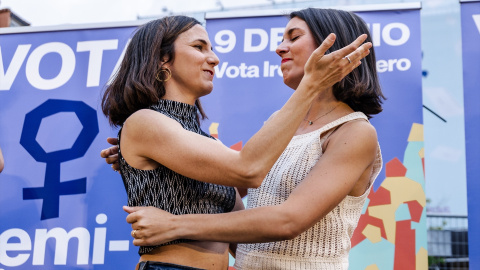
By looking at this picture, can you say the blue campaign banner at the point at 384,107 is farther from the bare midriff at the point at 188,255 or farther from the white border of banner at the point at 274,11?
the bare midriff at the point at 188,255

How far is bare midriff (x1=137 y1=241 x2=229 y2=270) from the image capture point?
5.77 ft

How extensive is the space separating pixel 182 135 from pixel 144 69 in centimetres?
33

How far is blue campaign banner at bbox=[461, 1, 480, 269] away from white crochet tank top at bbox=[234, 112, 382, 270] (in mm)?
1270

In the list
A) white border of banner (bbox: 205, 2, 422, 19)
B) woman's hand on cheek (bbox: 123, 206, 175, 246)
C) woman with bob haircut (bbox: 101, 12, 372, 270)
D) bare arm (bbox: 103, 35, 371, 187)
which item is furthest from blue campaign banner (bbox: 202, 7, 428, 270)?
woman's hand on cheek (bbox: 123, 206, 175, 246)

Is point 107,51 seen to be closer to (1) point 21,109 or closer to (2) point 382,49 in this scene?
(1) point 21,109

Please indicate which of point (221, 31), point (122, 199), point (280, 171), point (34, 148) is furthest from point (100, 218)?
point (280, 171)

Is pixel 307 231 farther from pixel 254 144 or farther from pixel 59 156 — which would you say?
pixel 59 156

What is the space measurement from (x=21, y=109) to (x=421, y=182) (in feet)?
8.15

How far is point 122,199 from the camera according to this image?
11.3 feet

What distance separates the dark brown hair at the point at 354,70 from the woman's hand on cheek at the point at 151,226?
772 millimetres

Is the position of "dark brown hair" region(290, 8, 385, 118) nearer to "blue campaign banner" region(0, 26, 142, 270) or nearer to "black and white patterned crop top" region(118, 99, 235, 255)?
"black and white patterned crop top" region(118, 99, 235, 255)

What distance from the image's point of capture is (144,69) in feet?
6.36

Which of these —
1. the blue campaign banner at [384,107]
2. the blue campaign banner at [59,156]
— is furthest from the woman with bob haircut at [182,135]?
the blue campaign banner at [59,156]

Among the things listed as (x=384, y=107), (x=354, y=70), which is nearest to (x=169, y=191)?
(x=354, y=70)
